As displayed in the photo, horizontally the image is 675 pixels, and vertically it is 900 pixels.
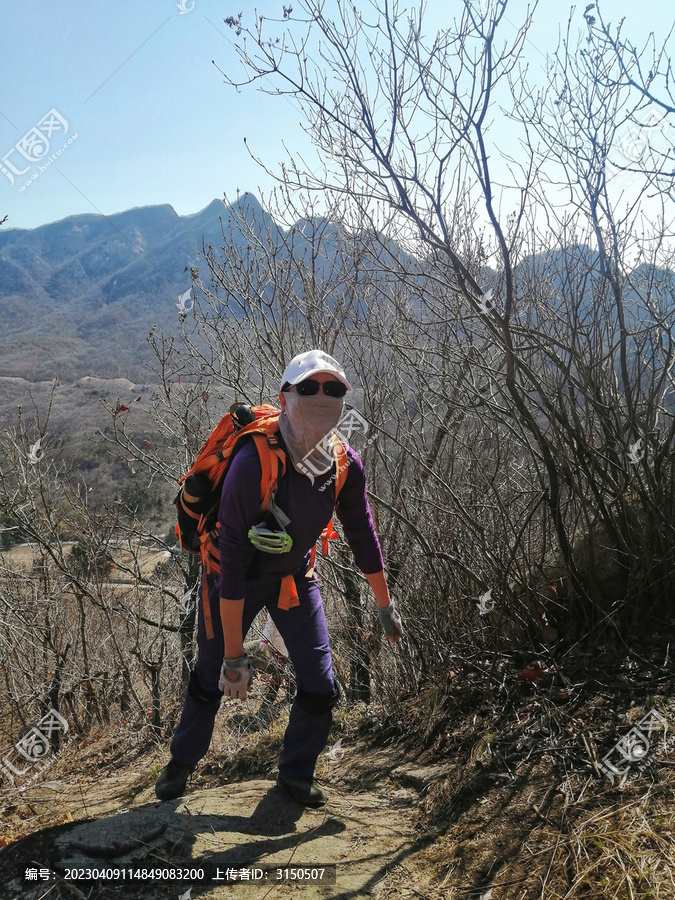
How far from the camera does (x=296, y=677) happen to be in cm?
261

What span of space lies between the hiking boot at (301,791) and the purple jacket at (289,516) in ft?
2.90

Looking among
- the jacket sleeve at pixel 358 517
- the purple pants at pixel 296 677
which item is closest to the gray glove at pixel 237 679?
the purple pants at pixel 296 677

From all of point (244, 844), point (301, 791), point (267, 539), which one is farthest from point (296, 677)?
point (267, 539)

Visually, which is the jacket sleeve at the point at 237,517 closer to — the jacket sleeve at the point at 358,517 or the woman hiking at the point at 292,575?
the woman hiking at the point at 292,575

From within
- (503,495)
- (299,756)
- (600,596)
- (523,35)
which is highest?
(523,35)

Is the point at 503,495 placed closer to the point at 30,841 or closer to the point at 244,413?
the point at 244,413

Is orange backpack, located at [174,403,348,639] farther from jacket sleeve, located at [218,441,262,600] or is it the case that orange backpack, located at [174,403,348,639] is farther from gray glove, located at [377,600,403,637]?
gray glove, located at [377,600,403,637]

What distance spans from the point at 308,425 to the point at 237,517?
0.44 metres

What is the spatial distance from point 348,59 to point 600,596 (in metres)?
2.87

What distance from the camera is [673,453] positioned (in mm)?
2996

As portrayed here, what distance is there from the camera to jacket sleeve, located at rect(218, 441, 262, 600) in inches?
89.8

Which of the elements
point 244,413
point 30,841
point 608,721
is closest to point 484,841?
point 608,721

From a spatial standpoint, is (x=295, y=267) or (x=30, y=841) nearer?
(x=30, y=841)
